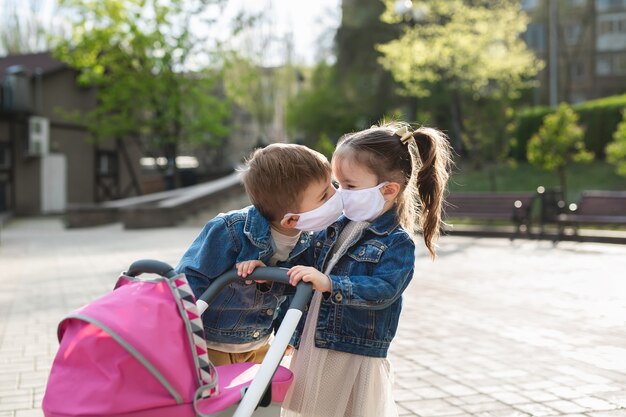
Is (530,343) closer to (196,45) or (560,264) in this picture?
(560,264)

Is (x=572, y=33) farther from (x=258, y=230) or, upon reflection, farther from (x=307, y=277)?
(x=307, y=277)

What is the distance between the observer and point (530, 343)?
5684mm

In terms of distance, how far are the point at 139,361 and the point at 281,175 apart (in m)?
0.82

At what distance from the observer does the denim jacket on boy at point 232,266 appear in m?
2.49

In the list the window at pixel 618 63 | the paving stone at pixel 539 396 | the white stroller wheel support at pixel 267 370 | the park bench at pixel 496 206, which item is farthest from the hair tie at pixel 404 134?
the window at pixel 618 63

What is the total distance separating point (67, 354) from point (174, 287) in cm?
30

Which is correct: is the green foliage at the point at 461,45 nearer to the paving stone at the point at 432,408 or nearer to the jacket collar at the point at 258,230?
the paving stone at the point at 432,408

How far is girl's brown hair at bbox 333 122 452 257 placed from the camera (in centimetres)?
262

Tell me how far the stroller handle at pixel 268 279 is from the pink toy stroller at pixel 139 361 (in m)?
0.29

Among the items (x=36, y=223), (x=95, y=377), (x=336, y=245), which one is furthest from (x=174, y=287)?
(x=36, y=223)

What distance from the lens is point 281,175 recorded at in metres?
2.42

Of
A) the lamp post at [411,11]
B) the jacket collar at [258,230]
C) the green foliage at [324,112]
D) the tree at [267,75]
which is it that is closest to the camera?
the jacket collar at [258,230]

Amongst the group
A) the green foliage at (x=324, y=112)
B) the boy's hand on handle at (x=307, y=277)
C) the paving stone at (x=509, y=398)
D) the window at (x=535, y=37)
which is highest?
the window at (x=535, y=37)

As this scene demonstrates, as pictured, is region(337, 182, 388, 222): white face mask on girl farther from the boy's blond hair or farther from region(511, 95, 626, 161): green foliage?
region(511, 95, 626, 161): green foliage
